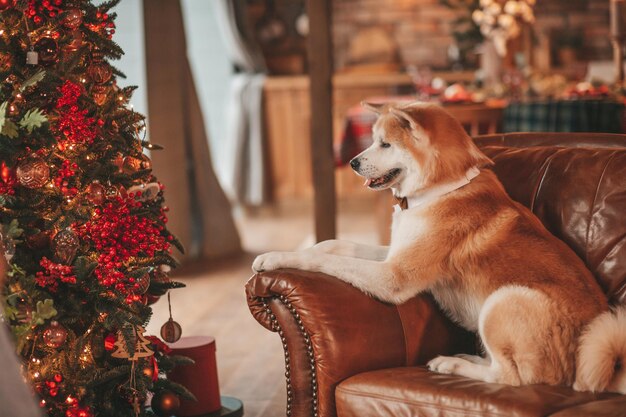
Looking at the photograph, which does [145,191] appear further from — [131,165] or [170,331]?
[170,331]

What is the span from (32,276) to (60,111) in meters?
0.47

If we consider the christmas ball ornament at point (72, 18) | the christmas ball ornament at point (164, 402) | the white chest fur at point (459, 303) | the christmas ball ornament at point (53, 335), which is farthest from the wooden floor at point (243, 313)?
the christmas ball ornament at point (72, 18)

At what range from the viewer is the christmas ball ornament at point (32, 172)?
2.20 meters

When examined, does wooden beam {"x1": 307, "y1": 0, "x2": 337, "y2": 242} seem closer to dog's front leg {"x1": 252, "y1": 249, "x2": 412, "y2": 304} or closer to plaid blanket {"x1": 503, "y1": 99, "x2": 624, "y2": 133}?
plaid blanket {"x1": 503, "y1": 99, "x2": 624, "y2": 133}

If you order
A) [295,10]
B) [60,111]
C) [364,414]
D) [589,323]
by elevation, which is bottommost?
[364,414]

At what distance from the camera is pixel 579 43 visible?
7.41 m

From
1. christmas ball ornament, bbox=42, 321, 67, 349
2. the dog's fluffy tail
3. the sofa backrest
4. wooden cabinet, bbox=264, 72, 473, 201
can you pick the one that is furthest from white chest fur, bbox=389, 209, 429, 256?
wooden cabinet, bbox=264, 72, 473, 201

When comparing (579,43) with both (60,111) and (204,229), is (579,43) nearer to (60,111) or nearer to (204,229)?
(204,229)

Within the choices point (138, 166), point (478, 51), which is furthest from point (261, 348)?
point (478, 51)

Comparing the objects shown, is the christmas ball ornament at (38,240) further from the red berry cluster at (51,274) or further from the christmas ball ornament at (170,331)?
the christmas ball ornament at (170,331)

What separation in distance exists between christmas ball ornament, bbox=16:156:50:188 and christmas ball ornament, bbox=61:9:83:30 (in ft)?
1.31

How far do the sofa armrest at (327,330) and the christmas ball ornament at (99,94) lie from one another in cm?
71

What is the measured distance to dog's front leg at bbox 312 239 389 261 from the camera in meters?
2.61

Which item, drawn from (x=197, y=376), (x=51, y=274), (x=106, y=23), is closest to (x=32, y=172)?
(x=51, y=274)
